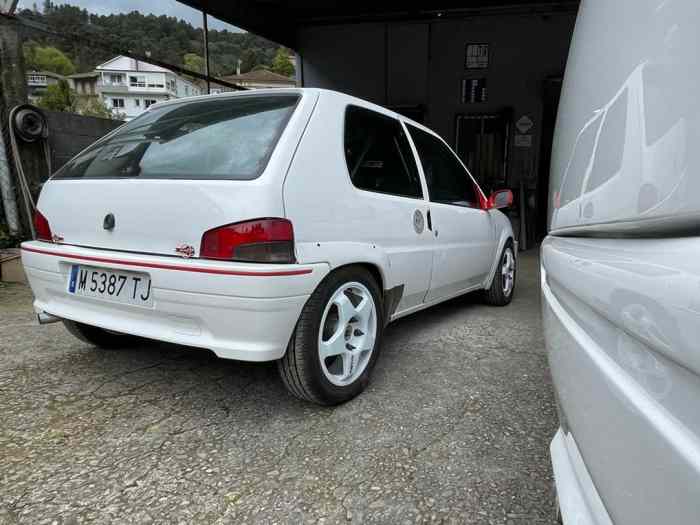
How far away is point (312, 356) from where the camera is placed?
196cm

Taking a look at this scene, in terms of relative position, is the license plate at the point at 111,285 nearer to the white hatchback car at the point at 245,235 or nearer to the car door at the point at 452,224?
the white hatchback car at the point at 245,235

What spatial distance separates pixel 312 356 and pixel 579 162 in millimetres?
1247

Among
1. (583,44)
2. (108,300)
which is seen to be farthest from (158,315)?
(583,44)

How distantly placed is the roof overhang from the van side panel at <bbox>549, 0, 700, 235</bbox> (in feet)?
26.9

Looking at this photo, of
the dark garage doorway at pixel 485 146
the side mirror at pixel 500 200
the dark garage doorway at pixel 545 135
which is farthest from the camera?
the dark garage doorway at pixel 485 146

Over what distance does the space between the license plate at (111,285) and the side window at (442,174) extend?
175 centimetres

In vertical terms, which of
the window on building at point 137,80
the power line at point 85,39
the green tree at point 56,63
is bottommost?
the power line at point 85,39

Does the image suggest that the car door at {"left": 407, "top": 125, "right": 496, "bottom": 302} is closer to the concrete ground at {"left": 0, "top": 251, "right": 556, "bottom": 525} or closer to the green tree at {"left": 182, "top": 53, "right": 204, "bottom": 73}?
the concrete ground at {"left": 0, "top": 251, "right": 556, "bottom": 525}

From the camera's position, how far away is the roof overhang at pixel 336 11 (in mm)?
8546

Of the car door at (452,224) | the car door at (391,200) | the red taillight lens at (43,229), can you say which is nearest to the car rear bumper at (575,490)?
the car door at (391,200)

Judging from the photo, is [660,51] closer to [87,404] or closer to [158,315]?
[158,315]

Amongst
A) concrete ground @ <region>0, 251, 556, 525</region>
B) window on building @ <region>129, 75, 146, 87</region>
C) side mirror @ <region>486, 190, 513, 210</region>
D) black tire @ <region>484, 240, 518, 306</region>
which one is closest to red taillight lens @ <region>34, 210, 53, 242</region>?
concrete ground @ <region>0, 251, 556, 525</region>

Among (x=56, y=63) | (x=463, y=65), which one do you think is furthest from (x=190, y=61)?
(x=56, y=63)

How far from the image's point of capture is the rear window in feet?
6.31
